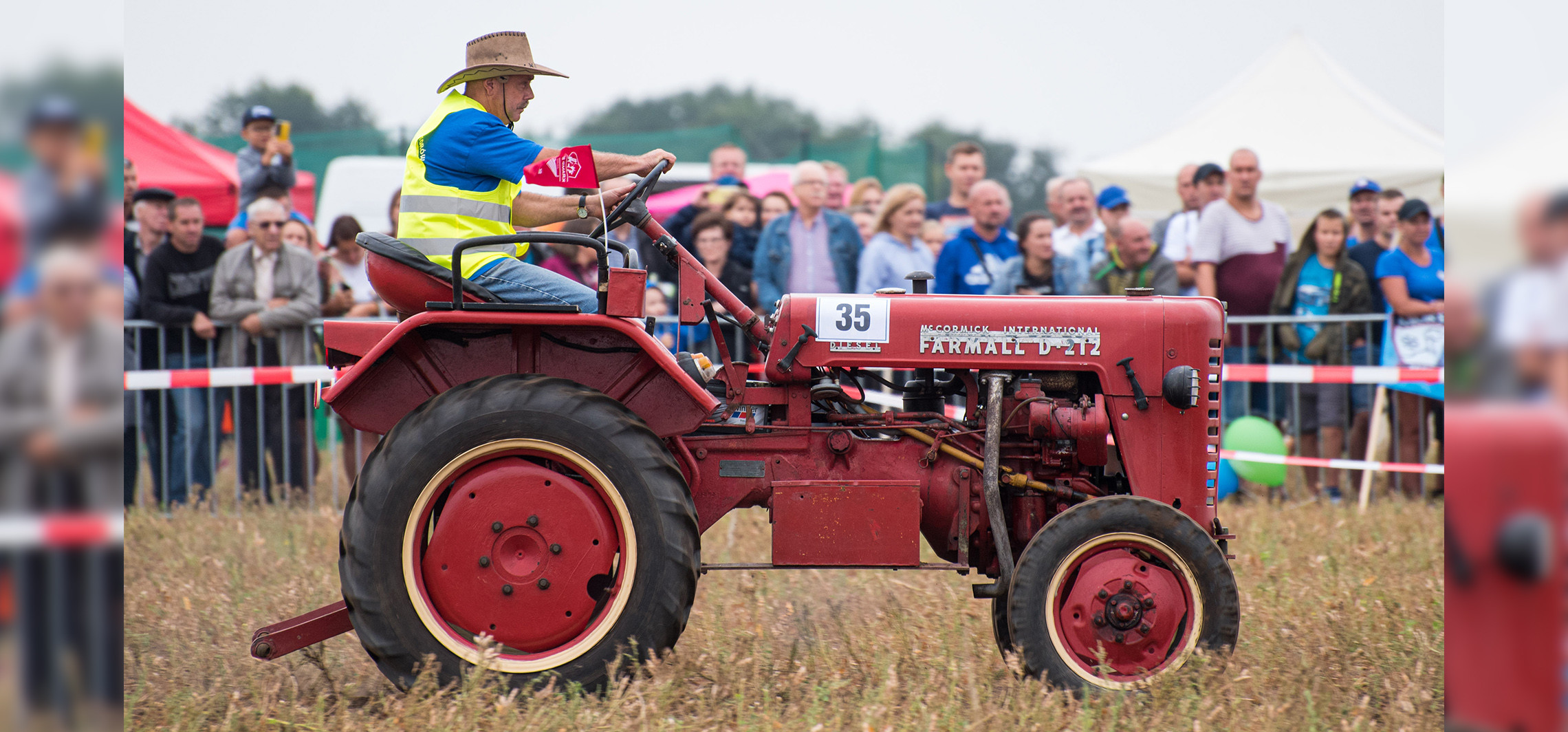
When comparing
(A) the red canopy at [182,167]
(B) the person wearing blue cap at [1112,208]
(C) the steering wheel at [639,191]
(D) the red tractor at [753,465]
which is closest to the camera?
(D) the red tractor at [753,465]

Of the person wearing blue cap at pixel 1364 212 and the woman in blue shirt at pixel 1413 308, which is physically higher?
the person wearing blue cap at pixel 1364 212

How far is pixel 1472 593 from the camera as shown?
1.29m

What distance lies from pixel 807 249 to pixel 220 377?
148 inches

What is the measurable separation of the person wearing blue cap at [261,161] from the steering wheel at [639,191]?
5.41m

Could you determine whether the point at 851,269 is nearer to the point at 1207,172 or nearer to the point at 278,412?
the point at 1207,172

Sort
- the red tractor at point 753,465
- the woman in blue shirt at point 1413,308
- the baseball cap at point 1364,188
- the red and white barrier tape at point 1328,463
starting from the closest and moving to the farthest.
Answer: the red tractor at point 753,465, the red and white barrier tape at point 1328,463, the woman in blue shirt at point 1413,308, the baseball cap at point 1364,188

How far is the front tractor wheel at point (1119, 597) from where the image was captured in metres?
3.84

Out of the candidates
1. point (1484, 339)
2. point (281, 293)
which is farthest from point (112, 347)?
point (281, 293)

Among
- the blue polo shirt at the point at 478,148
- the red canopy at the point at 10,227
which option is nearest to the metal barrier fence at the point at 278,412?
the blue polo shirt at the point at 478,148

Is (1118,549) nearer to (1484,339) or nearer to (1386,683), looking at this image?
(1386,683)

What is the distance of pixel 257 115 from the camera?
28.8 ft

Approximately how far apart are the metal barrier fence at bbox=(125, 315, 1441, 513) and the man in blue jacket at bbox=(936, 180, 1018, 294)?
1.51 meters

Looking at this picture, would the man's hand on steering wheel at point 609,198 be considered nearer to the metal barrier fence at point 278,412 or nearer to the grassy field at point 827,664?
the grassy field at point 827,664

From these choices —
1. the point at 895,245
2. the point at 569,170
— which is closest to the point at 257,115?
the point at 895,245
